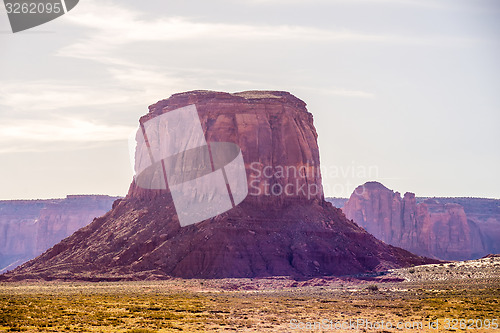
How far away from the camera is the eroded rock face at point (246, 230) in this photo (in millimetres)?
99500

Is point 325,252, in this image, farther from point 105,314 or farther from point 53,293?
point 105,314

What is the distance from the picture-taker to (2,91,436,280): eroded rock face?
99.5m

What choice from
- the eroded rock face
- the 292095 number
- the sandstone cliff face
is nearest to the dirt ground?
the 292095 number

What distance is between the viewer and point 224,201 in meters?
109

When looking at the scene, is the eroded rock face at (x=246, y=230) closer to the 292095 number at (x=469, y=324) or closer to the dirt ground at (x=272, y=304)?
the dirt ground at (x=272, y=304)

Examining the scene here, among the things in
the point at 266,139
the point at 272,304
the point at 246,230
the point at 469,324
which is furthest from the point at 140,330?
the point at 266,139

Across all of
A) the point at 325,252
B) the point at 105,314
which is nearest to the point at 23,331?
the point at 105,314

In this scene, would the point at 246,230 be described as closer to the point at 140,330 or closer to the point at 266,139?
the point at 266,139

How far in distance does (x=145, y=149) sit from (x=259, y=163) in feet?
63.5

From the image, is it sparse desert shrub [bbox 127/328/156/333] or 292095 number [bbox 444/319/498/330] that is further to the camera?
292095 number [bbox 444/319/498/330]

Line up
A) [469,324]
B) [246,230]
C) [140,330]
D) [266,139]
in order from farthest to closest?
[266,139] → [246,230] → [469,324] → [140,330]

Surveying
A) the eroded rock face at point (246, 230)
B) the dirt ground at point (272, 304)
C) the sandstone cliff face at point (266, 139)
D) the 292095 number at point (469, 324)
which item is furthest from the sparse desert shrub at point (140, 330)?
Result: the sandstone cliff face at point (266, 139)

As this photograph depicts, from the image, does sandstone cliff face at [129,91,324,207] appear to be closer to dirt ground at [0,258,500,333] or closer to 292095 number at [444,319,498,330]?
dirt ground at [0,258,500,333]

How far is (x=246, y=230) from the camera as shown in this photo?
338 feet
